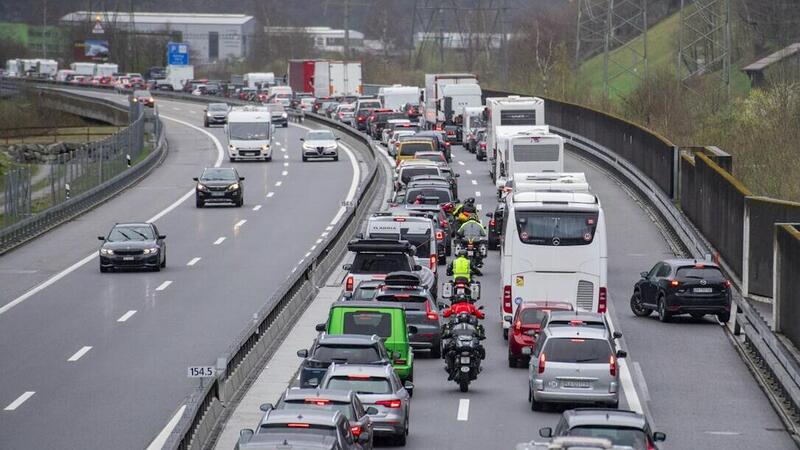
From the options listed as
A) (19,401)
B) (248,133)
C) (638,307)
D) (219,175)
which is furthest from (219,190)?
(19,401)

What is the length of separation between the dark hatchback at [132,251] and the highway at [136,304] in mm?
349

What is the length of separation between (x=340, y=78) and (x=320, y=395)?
106 metres

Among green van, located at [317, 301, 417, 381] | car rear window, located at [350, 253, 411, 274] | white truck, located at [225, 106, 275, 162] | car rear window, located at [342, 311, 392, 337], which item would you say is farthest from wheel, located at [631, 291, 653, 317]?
white truck, located at [225, 106, 275, 162]

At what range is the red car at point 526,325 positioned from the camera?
3031 centimetres

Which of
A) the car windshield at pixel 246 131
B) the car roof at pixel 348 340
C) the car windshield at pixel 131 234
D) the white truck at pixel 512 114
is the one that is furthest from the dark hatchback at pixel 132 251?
the car windshield at pixel 246 131

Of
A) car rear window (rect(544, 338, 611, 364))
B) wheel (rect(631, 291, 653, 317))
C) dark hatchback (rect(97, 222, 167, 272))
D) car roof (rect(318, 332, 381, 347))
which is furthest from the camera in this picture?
dark hatchback (rect(97, 222, 167, 272))

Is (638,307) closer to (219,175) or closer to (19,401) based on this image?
(19,401)

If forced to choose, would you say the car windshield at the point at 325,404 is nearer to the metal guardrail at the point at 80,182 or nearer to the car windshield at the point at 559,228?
the car windshield at the point at 559,228

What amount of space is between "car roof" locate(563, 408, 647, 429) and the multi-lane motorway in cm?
463

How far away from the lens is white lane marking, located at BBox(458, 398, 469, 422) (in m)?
25.8

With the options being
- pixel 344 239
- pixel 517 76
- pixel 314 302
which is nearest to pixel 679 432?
pixel 314 302

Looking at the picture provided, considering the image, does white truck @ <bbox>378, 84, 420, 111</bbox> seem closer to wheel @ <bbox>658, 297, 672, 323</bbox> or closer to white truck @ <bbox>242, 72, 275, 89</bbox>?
white truck @ <bbox>242, 72, 275, 89</bbox>

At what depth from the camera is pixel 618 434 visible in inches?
732

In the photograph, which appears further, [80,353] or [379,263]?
[379,263]
